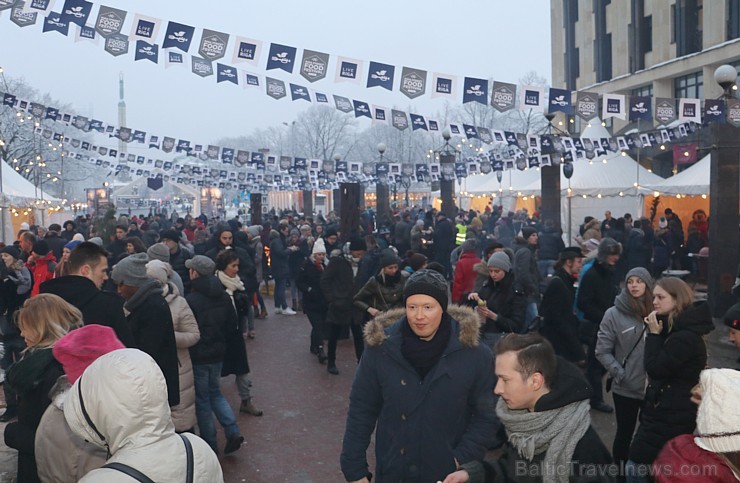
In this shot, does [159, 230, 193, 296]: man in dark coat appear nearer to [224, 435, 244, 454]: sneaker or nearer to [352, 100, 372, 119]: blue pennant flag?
[224, 435, 244, 454]: sneaker

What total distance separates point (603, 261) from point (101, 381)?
19.8 ft

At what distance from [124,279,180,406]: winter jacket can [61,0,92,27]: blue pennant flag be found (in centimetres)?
674

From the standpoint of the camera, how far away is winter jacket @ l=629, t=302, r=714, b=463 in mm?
3852

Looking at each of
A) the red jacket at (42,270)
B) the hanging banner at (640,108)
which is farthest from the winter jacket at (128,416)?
the hanging banner at (640,108)

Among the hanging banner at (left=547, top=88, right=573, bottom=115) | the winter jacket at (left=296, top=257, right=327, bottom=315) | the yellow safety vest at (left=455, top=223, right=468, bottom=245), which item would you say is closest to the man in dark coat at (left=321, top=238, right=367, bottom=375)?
the winter jacket at (left=296, top=257, right=327, bottom=315)

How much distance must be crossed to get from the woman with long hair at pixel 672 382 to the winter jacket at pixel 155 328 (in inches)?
136

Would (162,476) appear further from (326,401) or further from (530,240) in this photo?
(530,240)

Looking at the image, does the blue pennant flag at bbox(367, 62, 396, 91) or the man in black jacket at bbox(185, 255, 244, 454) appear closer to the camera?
the man in black jacket at bbox(185, 255, 244, 454)

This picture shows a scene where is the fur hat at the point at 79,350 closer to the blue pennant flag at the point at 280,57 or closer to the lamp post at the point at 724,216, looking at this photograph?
the blue pennant flag at the point at 280,57

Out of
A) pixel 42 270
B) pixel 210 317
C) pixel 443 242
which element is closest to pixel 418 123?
pixel 443 242

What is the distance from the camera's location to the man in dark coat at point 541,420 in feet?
8.40

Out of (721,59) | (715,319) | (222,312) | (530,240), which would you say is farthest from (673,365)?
(721,59)

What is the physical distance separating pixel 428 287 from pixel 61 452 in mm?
1901

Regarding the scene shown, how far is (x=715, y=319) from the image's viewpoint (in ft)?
39.8
